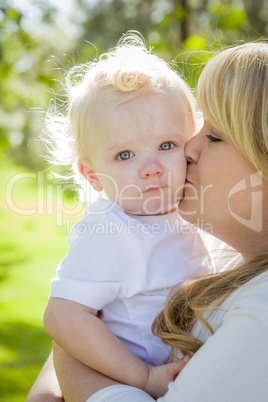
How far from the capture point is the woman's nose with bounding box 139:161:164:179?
6.70ft

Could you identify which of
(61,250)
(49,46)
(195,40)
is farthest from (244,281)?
(49,46)

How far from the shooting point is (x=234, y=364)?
4.25 ft

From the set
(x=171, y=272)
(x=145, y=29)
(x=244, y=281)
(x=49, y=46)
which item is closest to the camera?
(x=244, y=281)

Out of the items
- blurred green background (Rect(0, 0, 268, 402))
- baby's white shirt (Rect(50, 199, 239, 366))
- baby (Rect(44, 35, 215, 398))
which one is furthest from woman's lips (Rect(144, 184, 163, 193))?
blurred green background (Rect(0, 0, 268, 402))

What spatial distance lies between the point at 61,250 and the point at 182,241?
177 inches

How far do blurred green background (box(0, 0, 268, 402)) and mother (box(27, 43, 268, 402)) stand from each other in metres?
0.71

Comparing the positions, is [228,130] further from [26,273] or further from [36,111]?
[26,273]

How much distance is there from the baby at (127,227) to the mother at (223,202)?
0.31 ft

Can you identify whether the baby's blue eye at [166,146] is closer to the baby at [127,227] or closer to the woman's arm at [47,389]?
the baby at [127,227]

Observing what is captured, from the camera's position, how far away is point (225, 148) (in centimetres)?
185

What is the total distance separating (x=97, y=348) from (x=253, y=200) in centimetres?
78

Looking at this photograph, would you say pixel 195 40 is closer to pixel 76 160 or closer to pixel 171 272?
pixel 76 160

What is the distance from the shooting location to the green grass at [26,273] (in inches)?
158

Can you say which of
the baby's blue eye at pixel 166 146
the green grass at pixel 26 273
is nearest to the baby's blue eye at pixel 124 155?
the baby's blue eye at pixel 166 146
